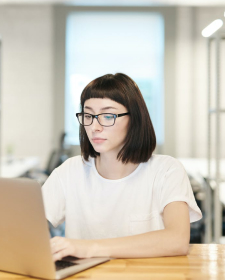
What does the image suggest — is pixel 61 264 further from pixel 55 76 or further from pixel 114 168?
pixel 55 76

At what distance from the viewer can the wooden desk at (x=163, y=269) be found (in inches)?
42.1

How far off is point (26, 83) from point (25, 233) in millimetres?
6782

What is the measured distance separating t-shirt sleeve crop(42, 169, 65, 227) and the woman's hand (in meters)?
0.46

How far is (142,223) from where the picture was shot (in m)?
1.63

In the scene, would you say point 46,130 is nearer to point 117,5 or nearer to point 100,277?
point 117,5

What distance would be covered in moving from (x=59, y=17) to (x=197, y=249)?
21.9 feet

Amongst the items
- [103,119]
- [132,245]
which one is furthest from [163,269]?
[103,119]

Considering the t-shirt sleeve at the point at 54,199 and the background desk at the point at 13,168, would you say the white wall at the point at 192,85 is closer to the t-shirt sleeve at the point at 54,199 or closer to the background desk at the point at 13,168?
the background desk at the point at 13,168

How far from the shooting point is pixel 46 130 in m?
7.60

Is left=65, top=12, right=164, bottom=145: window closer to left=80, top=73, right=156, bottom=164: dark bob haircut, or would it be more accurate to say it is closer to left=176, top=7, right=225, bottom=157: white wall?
left=176, top=7, right=225, bottom=157: white wall

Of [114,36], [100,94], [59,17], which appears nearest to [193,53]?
[114,36]

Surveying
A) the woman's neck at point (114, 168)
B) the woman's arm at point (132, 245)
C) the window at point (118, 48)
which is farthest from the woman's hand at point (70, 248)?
the window at point (118, 48)

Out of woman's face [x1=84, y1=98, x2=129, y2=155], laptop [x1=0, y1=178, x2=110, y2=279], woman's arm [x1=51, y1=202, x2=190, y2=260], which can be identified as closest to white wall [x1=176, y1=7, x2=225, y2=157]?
woman's face [x1=84, y1=98, x2=129, y2=155]

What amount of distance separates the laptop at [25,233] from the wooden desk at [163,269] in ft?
0.13
